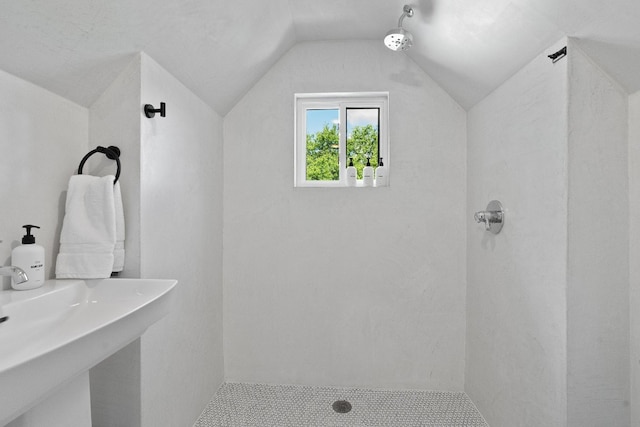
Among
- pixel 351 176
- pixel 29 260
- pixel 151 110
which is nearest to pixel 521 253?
pixel 351 176

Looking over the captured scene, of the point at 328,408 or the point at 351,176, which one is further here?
the point at 351,176

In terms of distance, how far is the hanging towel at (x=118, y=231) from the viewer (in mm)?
1221

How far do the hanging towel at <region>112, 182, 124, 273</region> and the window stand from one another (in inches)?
43.4

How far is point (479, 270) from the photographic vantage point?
71.9 inches

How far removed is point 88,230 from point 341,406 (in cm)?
155

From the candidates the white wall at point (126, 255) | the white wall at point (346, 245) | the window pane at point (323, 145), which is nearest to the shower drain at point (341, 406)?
the white wall at point (346, 245)

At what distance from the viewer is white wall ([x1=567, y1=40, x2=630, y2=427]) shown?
114 centimetres

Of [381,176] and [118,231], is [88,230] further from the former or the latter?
[381,176]

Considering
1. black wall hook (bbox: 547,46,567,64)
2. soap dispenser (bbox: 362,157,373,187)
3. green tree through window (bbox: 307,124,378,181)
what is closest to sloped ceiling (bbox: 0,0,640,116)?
black wall hook (bbox: 547,46,567,64)

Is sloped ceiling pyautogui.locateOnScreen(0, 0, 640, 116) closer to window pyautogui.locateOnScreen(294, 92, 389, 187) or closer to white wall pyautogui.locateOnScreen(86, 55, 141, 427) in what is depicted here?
white wall pyautogui.locateOnScreen(86, 55, 141, 427)

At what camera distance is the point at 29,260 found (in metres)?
1.02

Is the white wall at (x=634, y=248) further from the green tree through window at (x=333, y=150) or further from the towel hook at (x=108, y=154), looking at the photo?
the towel hook at (x=108, y=154)

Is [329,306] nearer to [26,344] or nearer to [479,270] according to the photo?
[479,270]

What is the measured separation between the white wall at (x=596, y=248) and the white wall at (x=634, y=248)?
0.05 feet
